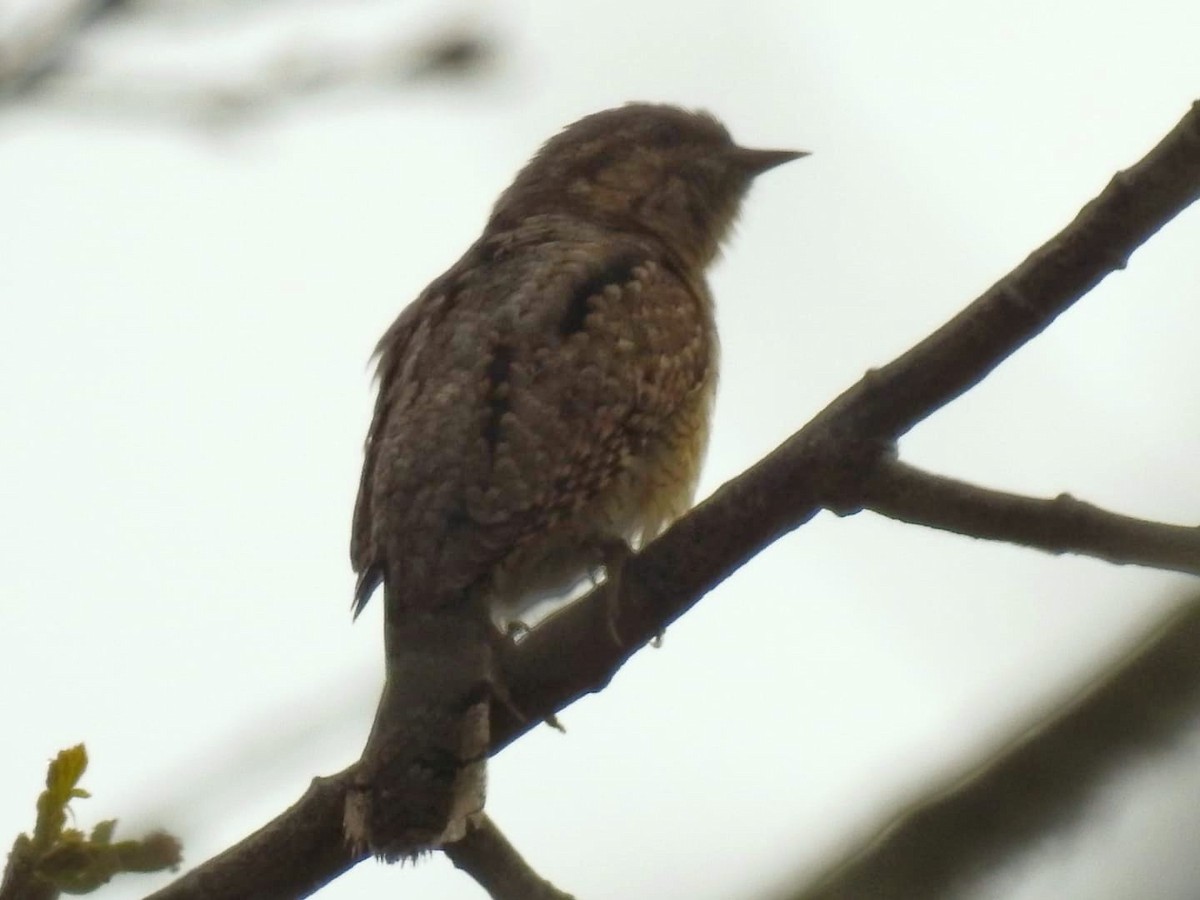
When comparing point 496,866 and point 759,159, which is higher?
point 759,159

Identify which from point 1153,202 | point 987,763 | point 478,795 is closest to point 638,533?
point 478,795

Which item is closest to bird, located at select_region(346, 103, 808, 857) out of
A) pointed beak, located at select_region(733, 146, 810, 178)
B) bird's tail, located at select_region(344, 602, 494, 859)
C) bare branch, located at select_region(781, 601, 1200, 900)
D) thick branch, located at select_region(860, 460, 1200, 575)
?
bird's tail, located at select_region(344, 602, 494, 859)

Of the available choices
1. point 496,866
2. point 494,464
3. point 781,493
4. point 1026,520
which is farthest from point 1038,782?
point 494,464

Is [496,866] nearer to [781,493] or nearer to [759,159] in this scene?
[781,493]

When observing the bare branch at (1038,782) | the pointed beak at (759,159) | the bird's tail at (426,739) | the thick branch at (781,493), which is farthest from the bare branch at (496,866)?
the pointed beak at (759,159)

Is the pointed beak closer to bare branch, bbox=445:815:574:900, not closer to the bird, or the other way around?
the bird

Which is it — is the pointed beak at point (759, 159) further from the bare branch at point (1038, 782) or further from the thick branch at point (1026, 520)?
the bare branch at point (1038, 782)
